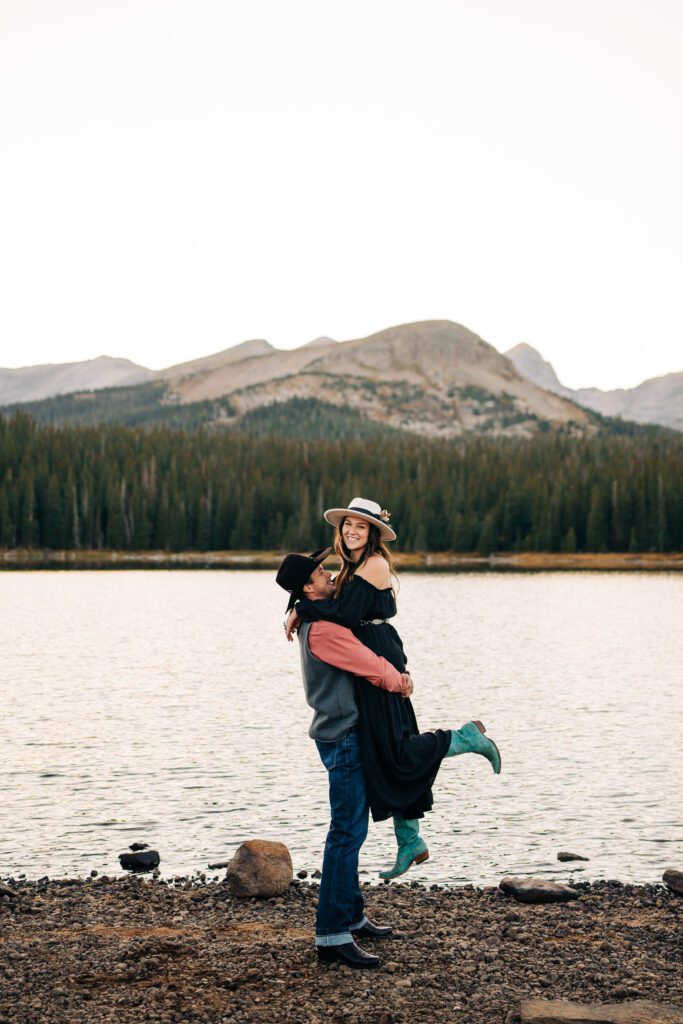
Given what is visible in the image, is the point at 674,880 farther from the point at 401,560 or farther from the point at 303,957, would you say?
the point at 401,560

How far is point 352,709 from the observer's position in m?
11.7

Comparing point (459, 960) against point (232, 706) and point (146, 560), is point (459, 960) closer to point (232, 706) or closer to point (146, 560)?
point (232, 706)

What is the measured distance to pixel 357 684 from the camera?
11.8 metres

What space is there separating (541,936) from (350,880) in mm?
2841

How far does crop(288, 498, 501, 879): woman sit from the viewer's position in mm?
11711

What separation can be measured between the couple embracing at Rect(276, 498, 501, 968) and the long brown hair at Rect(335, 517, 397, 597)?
0.04ft

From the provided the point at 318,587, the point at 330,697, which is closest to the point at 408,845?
the point at 330,697

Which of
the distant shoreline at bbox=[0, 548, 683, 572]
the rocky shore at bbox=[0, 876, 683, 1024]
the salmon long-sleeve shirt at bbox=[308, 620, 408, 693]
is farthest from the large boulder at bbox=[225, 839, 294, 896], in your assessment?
the distant shoreline at bbox=[0, 548, 683, 572]

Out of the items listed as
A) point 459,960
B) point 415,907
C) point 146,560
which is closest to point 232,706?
point 415,907

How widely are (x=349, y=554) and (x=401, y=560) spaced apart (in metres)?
A: 165

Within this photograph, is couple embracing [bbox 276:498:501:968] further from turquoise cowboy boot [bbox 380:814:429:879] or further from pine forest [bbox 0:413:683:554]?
pine forest [bbox 0:413:683:554]

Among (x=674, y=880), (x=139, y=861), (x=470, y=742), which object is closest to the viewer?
(x=470, y=742)

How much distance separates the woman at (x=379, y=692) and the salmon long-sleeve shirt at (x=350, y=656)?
13cm

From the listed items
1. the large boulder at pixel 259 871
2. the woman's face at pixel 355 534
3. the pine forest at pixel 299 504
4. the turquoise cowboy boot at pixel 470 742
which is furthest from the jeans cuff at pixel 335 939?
the pine forest at pixel 299 504
